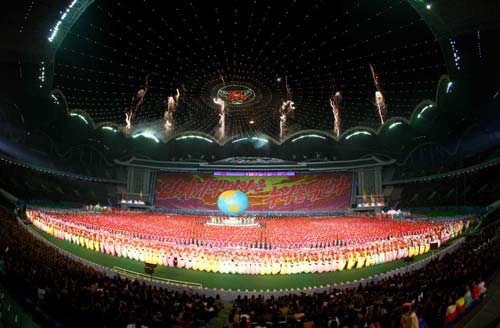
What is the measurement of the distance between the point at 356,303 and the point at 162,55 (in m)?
19.3

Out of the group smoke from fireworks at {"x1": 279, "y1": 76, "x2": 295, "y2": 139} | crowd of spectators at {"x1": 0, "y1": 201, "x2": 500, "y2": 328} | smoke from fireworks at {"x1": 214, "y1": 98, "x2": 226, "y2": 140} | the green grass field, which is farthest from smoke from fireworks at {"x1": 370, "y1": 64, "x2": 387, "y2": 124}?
crowd of spectators at {"x1": 0, "y1": 201, "x2": 500, "y2": 328}

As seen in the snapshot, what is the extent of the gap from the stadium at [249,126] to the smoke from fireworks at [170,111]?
1.25 feet

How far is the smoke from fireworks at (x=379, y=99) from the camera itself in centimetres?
2545

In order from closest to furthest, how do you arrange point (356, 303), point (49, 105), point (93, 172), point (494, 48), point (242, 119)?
point (356, 303) → point (494, 48) → point (49, 105) → point (242, 119) → point (93, 172)

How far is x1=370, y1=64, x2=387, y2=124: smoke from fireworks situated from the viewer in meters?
25.5


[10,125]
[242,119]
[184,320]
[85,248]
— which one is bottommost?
[85,248]

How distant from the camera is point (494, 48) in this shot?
1723 cm

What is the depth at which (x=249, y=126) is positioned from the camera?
4384 centimetres

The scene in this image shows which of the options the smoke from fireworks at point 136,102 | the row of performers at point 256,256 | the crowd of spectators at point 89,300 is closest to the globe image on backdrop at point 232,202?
the smoke from fireworks at point 136,102

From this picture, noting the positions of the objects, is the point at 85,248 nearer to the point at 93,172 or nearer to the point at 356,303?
the point at 356,303

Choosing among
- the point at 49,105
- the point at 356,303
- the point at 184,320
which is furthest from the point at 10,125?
the point at 356,303

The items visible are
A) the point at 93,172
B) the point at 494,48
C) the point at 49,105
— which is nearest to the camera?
the point at 494,48

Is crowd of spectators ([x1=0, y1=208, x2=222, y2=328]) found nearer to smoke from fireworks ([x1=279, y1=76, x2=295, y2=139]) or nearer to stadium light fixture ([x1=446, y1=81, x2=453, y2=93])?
smoke from fireworks ([x1=279, y1=76, x2=295, y2=139])

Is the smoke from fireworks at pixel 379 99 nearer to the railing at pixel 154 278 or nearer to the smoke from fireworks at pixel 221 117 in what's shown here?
the smoke from fireworks at pixel 221 117
